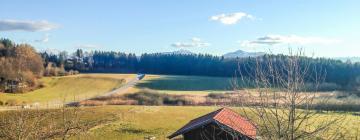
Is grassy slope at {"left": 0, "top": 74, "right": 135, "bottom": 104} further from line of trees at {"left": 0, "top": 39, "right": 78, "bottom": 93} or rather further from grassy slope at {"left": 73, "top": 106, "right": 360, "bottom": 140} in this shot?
grassy slope at {"left": 73, "top": 106, "right": 360, "bottom": 140}

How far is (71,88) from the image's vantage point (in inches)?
4938

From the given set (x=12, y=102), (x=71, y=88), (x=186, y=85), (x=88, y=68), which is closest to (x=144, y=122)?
(x=12, y=102)

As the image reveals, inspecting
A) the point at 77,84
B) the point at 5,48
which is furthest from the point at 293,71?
the point at 5,48

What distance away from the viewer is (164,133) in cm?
5300

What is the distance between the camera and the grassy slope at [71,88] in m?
105

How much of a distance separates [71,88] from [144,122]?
69.2 m

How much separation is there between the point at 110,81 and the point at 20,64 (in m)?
27.7

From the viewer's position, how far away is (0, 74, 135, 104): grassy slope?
345 ft

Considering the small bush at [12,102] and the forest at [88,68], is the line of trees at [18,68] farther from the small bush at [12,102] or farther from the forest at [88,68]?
the small bush at [12,102]

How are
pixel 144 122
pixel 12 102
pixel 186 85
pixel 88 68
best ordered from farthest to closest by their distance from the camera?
1. pixel 88 68
2. pixel 186 85
3. pixel 12 102
4. pixel 144 122

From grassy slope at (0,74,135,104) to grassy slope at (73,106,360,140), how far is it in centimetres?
3742

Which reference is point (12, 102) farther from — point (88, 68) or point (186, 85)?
point (88, 68)

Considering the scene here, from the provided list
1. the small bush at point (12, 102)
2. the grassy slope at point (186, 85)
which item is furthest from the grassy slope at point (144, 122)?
the grassy slope at point (186, 85)

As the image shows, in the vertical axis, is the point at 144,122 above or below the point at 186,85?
Answer: below
